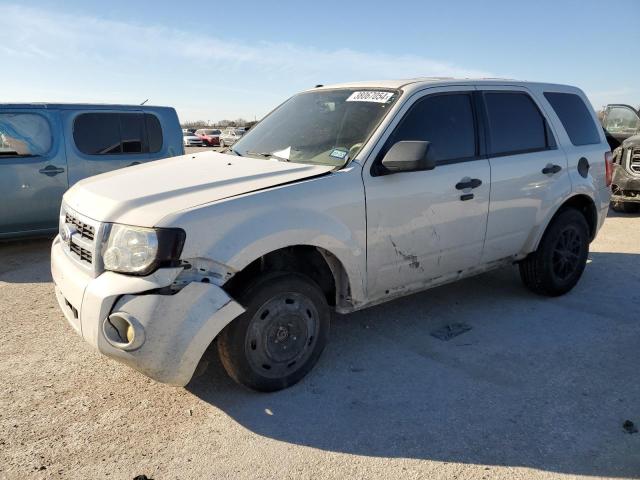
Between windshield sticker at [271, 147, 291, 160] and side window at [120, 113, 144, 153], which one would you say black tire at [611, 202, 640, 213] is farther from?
side window at [120, 113, 144, 153]

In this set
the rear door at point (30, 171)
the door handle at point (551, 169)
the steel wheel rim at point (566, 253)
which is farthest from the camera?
the rear door at point (30, 171)

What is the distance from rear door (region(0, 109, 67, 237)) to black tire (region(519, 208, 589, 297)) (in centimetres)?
570

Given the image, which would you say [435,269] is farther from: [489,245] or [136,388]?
[136,388]

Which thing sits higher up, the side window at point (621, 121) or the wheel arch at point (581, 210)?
the side window at point (621, 121)

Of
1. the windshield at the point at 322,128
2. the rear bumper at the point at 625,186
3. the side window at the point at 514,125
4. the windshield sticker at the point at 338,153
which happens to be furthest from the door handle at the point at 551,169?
the rear bumper at the point at 625,186

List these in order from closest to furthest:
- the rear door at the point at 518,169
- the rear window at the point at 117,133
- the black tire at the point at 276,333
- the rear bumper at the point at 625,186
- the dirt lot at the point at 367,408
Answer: the dirt lot at the point at 367,408 → the black tire at the point at 276,333 → the rear door at the point at 518,169 → the rear window at the point at 117,133 → the rear bumper at the point at 625,186

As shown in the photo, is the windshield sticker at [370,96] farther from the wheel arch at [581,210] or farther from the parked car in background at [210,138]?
the parked car in background at [210,138]

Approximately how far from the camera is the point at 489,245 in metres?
4.32

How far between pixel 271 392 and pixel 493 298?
266 centimetres

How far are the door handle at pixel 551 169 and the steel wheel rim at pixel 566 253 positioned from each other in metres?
0.58

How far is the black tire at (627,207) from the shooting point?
9.85 meters

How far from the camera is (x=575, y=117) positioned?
5.09 m

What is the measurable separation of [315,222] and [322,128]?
1.02 m

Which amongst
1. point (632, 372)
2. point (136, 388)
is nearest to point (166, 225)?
point (136, 388)
